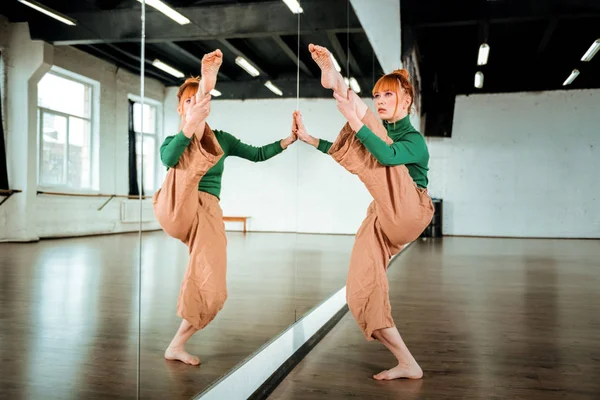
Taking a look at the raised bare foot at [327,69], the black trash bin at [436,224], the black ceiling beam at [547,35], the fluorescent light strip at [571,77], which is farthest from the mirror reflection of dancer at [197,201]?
the fluorescent light strip at [571,77]

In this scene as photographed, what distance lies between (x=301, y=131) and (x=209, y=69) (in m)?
0.86

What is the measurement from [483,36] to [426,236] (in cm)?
518

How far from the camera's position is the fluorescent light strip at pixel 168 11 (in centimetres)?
125

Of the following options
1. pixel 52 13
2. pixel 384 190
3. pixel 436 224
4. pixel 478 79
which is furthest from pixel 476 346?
pixel 478 79

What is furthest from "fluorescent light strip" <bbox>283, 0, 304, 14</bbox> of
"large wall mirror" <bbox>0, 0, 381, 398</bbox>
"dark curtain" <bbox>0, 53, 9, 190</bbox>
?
"dark curtain" <bbox>0, 53, 9, 190</bbox>

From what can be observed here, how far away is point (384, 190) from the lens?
205 centimetres

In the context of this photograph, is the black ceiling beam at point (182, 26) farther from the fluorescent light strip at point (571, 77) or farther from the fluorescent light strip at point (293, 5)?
the fluorescent light strip at point (571, 77)

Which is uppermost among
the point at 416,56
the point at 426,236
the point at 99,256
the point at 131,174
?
the point at 416,56

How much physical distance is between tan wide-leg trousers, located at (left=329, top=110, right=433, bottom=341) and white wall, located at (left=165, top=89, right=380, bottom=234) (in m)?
0.33

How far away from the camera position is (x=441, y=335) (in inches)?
119

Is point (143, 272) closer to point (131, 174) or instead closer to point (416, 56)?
point (131, 174)

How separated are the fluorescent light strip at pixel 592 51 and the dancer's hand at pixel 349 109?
31.5ft

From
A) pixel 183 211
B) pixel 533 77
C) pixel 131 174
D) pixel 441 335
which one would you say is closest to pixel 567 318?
pixel 441 335

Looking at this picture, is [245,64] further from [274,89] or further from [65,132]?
[65,132]
